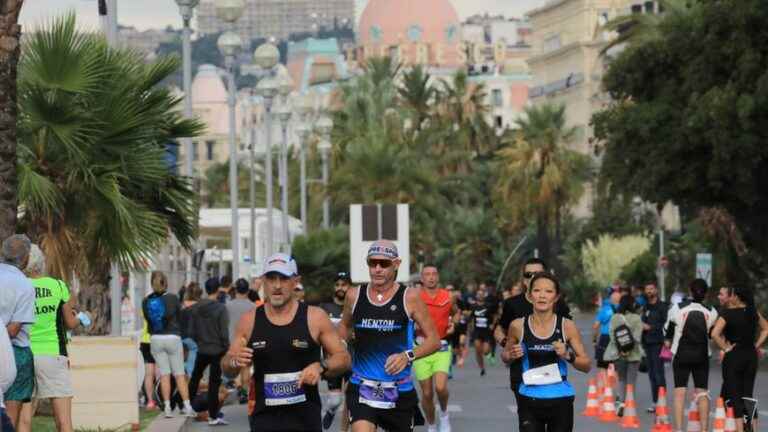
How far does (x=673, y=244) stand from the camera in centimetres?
7638

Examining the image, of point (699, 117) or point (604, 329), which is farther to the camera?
point (699, 117)

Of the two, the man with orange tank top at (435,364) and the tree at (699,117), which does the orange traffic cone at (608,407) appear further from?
the tree at (699,117)

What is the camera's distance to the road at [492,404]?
22.9 m

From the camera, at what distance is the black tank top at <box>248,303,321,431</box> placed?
11.2 m

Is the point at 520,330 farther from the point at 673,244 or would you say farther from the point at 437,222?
the point at 437,222

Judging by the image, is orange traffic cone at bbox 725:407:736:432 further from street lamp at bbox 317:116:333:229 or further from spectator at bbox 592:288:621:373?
street lamp at bbox 317:116:333:229

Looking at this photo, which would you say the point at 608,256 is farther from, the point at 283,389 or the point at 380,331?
the point at 283,389

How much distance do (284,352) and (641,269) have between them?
64.4 meters

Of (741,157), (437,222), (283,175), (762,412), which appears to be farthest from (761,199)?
(437,222)

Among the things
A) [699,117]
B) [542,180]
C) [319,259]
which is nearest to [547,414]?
[699,117]

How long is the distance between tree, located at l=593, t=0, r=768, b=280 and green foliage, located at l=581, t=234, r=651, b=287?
4054cm

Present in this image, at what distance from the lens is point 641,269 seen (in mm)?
74938

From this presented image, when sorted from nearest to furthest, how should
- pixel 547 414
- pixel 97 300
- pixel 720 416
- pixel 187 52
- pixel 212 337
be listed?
pixel 547 414, pixel 720 416, pixel 212 337, pixel 97 300, pixel 187 52

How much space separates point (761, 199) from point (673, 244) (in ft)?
115
